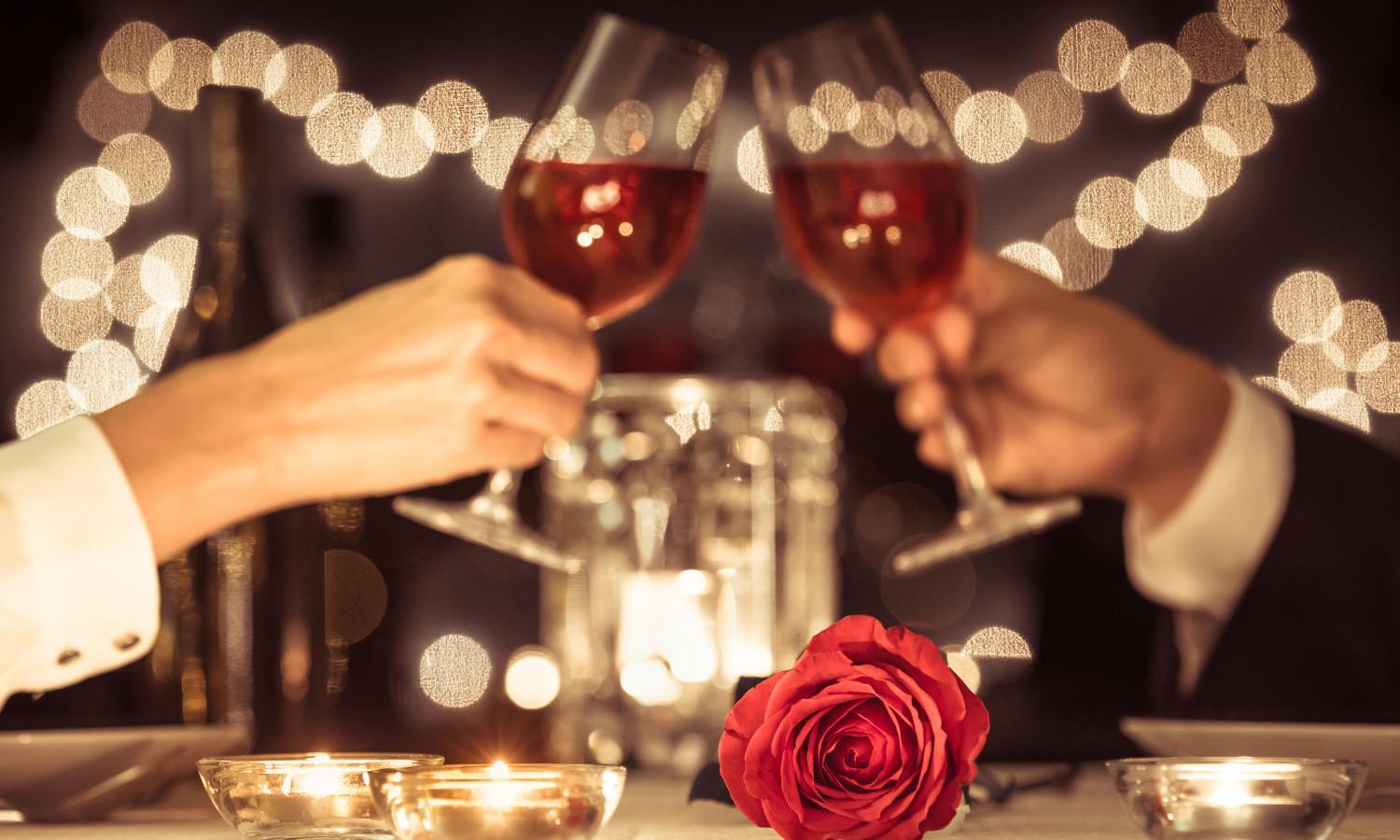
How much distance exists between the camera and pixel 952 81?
1.87 metres

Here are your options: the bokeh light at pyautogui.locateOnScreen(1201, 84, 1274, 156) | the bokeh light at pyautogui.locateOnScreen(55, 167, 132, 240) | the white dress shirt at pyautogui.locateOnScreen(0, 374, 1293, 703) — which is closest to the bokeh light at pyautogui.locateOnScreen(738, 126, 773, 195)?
the bokeh light at pyautogui.locateOnScreen(1201, 84, 1274, 156)

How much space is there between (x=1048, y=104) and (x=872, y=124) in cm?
90

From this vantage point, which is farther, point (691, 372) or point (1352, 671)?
point (691, 372)

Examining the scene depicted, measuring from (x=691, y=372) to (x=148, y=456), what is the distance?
0.89 metres

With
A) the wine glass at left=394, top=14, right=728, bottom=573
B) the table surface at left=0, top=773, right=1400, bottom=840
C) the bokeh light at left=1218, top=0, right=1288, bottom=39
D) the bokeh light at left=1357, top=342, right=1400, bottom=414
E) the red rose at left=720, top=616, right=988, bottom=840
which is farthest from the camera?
the bokeh light at left=1357, top=342, right=1400, bottom=414

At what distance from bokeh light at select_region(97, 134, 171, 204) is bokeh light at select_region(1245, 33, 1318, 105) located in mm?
1358

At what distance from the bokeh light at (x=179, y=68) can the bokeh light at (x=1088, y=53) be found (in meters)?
1.05

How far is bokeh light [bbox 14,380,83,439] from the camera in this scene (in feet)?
6.20

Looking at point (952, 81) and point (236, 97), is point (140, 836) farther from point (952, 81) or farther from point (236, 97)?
point (952, 81)

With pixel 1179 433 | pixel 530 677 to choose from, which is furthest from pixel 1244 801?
pixel 530 677

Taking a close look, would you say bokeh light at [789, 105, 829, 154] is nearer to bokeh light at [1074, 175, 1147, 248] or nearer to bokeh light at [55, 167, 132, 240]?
bokeh light at [1074, 175, 1147, 248]

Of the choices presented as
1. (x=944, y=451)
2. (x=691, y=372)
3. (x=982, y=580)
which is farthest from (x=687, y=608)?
(x=982, y=580)

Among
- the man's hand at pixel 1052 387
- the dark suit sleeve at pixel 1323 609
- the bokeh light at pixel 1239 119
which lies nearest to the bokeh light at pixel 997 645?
the man's hand at pixel 1052 387

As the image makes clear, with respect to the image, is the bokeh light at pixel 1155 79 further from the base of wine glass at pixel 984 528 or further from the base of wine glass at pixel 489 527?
the base of wine glass at pixel 489 527
